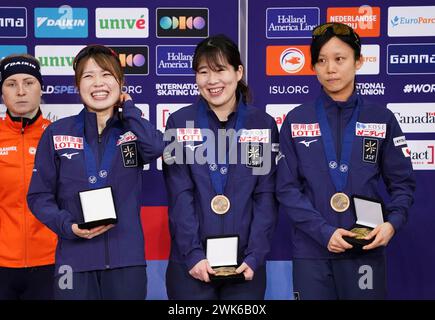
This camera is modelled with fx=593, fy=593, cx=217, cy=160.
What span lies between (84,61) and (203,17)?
1200 mm

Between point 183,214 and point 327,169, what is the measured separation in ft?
2.46

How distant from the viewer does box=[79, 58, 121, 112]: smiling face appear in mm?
2949

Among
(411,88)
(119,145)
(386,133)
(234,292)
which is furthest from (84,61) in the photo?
(411,88)

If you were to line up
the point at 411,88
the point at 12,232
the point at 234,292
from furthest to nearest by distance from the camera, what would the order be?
the point at 411,88 → the point at 12,232 → the point at 234,292

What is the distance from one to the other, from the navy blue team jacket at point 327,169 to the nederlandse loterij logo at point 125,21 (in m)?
1.38

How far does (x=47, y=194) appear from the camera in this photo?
2.92m

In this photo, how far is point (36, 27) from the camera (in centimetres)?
394

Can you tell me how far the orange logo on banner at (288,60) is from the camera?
3922mm

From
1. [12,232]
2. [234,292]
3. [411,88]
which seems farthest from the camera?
[411,88]

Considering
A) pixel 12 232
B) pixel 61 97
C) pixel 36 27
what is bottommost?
pixel 12 232

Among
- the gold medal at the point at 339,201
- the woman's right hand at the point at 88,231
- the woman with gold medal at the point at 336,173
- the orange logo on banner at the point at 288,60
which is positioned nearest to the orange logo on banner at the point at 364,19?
the orange logo on banner at the point at 288,60

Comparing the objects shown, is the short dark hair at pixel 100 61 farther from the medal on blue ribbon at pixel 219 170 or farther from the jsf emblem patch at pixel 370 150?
the jsf emblem patch at pixel 370 150

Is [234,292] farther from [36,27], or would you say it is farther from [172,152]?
[36,27]

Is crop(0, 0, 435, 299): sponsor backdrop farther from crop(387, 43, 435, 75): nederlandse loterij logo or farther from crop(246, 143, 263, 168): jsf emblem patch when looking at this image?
crop(246, 143, 263, 168): jsf emblem patch
